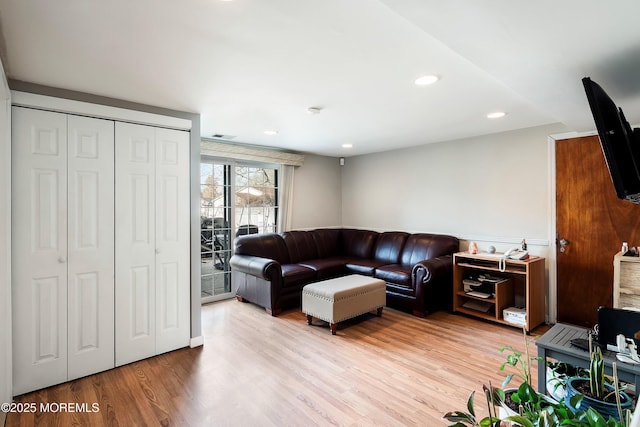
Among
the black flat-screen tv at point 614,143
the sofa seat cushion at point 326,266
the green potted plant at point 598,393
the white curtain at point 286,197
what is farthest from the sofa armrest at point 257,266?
the black flat-screen tv at point 614,143

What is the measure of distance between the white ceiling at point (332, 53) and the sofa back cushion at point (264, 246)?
1984 mm

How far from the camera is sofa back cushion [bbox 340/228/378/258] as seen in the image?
5.17 m

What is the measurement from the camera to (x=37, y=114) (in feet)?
7.50

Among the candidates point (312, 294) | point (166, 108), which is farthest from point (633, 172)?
point (166, 108)

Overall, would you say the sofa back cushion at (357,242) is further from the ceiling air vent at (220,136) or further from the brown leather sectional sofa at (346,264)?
the ceiling air vent at (220,136)

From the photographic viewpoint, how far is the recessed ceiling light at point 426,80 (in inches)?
86.1

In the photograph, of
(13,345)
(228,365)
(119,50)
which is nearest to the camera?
(119,50)

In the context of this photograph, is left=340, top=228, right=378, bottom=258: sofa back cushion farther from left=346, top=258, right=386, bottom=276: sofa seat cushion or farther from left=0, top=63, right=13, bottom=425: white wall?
left=0, top=63, right=13, bottom=425: white wall

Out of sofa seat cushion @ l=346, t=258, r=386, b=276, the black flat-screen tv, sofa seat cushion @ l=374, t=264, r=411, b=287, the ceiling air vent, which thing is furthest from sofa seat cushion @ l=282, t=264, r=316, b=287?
the black flat-screen tv

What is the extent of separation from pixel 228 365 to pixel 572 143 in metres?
4.02

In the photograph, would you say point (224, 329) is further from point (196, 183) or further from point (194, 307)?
point (196, 183)

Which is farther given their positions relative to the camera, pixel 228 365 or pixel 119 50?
pixel 228 365

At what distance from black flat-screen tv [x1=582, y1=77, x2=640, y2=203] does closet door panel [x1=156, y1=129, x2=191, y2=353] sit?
285 cm

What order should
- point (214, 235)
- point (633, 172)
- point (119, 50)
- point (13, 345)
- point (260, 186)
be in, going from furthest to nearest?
1. point (260, 186)
2. point (214, 235)
3. point (13, 345)
4. point (119, 50)
5. point (633, 172)
